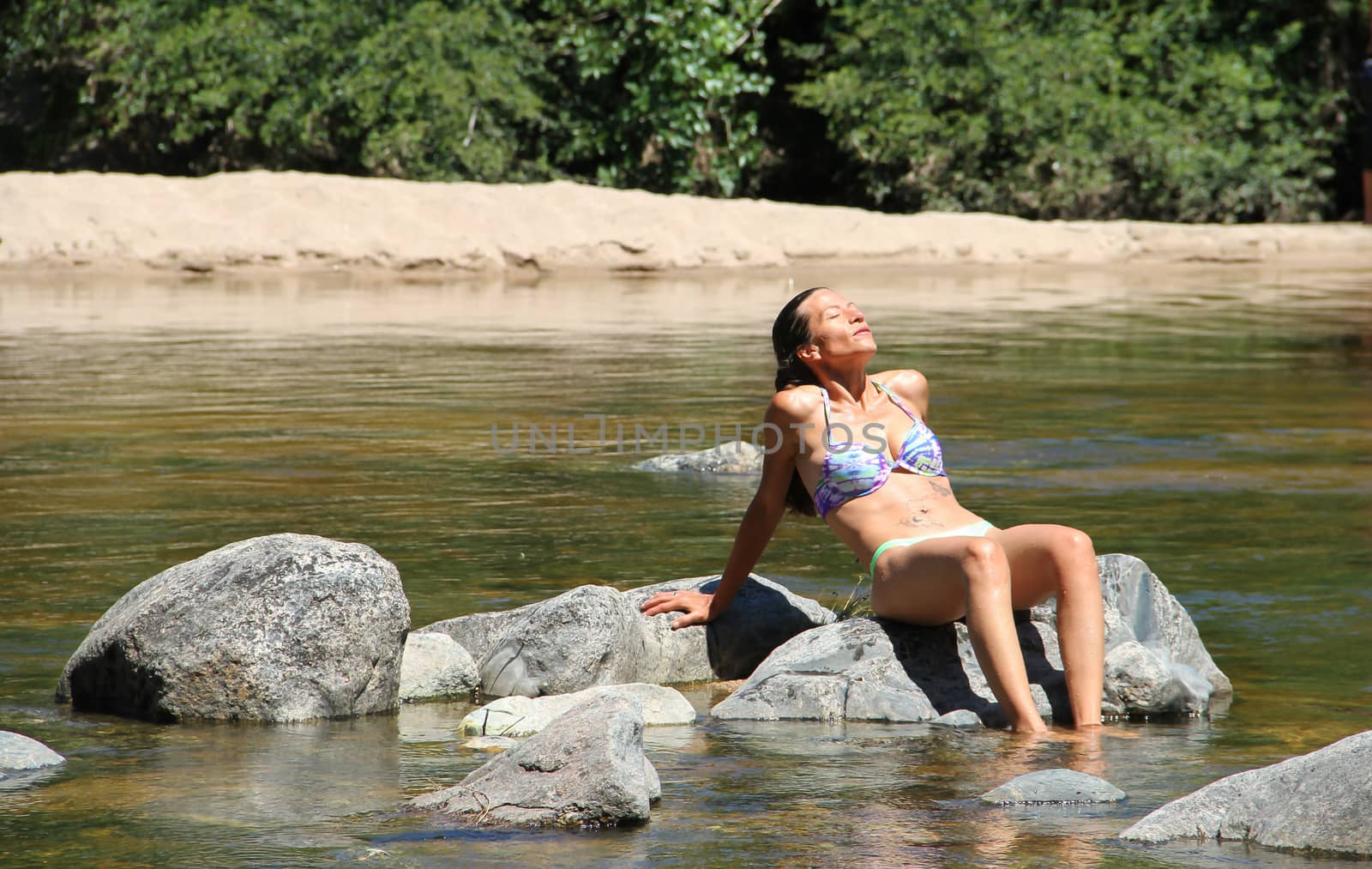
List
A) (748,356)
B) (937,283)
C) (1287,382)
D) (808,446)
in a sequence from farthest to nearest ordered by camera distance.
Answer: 1. (937,283)
2. (748,356)
3. (1287,382)
4. (808,446)

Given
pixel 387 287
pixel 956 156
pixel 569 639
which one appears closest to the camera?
pixel 569 639

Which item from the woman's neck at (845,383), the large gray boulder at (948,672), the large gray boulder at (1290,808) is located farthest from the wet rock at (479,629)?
the large gray boulder at (1290,808)

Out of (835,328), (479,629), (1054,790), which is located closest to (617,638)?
(479,629)

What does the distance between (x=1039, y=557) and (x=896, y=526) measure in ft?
1.49

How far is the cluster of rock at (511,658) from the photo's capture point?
179 inches

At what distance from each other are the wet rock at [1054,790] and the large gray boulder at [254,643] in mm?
1677

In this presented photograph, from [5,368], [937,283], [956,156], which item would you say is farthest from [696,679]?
[956,156]

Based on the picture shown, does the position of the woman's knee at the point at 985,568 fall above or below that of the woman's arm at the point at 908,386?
below

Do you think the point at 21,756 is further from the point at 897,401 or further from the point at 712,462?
the point at 712,462

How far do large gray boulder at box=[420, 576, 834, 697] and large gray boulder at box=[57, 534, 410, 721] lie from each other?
40cm

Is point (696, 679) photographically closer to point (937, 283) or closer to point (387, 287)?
point (387, 287)

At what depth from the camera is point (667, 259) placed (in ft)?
66.2

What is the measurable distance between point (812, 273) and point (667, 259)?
1617mm

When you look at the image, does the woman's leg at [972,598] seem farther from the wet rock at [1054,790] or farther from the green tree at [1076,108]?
the green tree at [1076,108]
